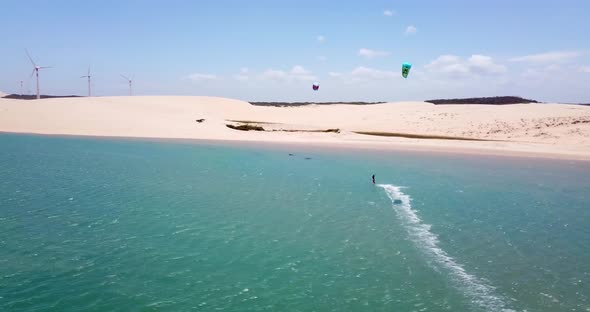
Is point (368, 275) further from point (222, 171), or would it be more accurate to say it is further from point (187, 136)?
Answer: point (187, 136)

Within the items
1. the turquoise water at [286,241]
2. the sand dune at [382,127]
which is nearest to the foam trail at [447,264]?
the turquoise water at [286,241]

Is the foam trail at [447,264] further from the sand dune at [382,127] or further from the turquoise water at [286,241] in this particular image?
the sand dune at [382,127]

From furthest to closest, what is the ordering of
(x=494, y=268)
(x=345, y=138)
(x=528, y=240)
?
(x=345, y=138)
(x=528, y=240)
(x=494, y=268)

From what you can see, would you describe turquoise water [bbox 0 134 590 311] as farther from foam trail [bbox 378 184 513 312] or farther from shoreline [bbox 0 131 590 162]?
shoreline [bbox 0 131 590 162]

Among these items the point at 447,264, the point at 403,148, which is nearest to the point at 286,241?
the point at 447,264

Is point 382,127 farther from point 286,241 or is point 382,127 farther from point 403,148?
point 286,241

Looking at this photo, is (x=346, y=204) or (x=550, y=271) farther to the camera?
(x=346, y=204)

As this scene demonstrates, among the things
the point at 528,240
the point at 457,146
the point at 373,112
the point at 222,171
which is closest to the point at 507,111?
the point at 373,112
